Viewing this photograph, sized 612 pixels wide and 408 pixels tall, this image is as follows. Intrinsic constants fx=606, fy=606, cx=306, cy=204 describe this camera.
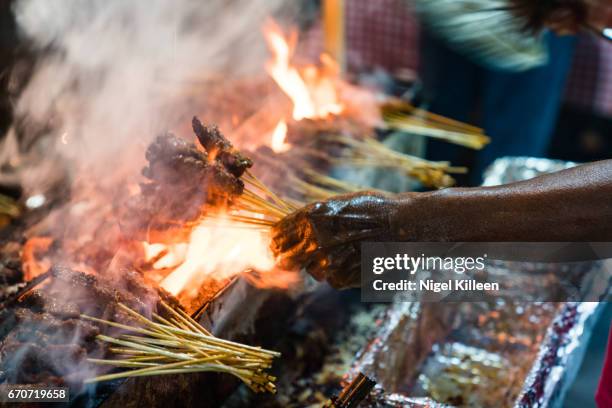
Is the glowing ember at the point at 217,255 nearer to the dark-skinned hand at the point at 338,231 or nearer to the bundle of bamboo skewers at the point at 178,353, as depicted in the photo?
the dark-skinned hand at the point at 338,231

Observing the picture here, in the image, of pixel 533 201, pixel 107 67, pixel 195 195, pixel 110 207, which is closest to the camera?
pixel 533 201

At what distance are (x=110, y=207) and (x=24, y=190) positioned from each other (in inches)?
40.4

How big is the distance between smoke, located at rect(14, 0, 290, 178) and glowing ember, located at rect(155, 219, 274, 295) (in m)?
1.13

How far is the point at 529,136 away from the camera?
6.05 m

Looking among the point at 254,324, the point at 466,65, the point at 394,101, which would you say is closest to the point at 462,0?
the point at 394,101

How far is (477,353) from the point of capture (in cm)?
357

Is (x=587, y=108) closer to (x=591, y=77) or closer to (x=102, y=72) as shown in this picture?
(x=591, y=77)

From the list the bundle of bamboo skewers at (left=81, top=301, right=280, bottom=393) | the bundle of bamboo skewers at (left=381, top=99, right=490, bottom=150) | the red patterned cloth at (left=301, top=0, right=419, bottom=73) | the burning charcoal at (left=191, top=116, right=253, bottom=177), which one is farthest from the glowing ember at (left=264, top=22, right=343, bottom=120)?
the bundle of bamboo skewers at (left=81, top=301, right=280, bottom=393)

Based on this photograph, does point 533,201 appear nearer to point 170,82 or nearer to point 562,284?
point 562,284

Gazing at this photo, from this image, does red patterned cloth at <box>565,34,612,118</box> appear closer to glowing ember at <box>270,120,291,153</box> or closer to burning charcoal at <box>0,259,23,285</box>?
glowing ember at <box>270,120,291,153</box>

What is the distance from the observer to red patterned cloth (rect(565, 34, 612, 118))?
6.93 meters

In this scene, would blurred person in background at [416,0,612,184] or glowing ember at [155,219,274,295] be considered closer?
glowing ember at [155,219,274,295]

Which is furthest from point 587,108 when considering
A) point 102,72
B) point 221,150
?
point 221,150

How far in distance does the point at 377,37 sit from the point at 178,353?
5870mm
